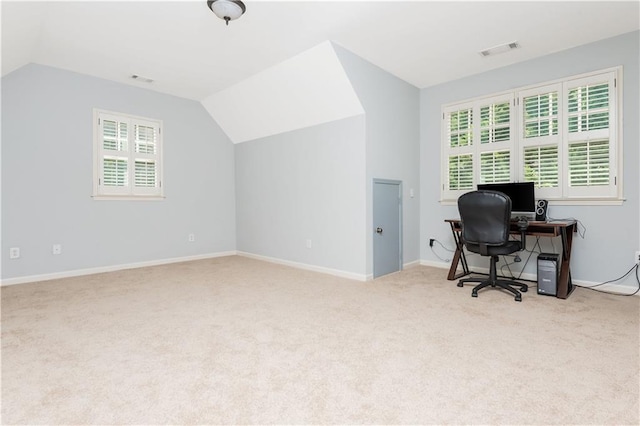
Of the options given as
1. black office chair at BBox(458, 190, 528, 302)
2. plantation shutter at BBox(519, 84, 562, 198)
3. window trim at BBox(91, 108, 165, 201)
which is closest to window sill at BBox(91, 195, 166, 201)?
window trim at BBox(91, 108, 165, 201)

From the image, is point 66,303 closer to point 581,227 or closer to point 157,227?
point 157,227

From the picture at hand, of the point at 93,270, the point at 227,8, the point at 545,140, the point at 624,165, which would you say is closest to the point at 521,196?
the point at 545,140

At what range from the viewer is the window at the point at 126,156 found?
4746 mm

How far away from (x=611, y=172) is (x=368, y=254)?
2.79 metres

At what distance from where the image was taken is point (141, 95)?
16.8ft

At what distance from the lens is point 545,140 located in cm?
397

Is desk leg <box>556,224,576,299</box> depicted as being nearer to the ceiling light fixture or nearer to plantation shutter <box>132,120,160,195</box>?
the ceiling light fixture

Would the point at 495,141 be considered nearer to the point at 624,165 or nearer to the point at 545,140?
the point at 545,140

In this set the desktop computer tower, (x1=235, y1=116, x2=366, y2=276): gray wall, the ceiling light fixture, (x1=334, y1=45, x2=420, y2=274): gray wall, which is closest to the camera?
the ceiling light fixture

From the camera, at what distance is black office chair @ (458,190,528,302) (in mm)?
3279

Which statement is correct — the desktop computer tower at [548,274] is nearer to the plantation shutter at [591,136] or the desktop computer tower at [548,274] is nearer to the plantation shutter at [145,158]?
the plantation shutter at [591,136]

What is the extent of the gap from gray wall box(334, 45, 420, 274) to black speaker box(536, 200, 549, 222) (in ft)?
5.44

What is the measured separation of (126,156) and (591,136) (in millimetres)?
6072

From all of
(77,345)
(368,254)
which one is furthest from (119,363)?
(368,254)
